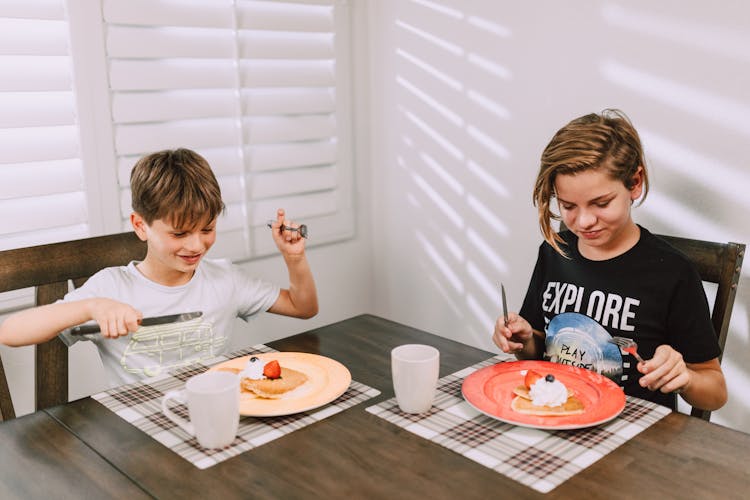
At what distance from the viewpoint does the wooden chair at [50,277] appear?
135cm

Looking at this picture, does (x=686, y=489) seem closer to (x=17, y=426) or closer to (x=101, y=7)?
(x=17, y=426)

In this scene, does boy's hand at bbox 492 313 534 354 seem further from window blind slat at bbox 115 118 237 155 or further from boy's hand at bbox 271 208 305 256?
window blind slat at bbox 115 118 237 155

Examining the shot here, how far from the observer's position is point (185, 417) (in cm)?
106

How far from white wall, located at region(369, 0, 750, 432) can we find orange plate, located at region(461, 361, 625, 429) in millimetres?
691

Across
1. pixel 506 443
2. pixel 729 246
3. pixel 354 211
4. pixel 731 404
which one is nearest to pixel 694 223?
pixel 729 246

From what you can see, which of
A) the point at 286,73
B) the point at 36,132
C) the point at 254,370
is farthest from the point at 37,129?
the point at 254,370

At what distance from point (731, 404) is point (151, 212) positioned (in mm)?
1402

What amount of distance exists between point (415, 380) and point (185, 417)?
355 mm

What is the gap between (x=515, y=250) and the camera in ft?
6.75

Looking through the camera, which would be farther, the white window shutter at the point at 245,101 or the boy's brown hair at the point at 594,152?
the white window shutter at the point at 245,101

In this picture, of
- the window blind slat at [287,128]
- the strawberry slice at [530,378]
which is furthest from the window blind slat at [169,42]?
the strawberry slice at [530,378]

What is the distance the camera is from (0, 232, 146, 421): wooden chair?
135 cm

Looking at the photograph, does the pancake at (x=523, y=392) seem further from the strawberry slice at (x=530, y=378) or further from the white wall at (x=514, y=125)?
the white wall at (x=514, y=125)

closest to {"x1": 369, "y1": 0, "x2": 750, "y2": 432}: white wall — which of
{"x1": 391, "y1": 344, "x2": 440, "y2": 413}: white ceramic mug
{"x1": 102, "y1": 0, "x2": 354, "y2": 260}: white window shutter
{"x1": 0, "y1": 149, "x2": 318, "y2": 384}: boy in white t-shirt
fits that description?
{"x1": 102, "y1": 0, "x2": 354, "y2": 260}: white window shutter
